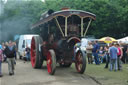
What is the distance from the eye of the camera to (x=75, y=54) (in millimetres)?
10727

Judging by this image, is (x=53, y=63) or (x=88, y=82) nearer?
(x=88, y=82)

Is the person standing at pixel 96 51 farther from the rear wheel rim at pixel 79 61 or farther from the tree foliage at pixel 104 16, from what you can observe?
the tree foliage at pixel 104 16

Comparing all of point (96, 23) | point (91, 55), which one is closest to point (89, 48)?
point (91, 55)

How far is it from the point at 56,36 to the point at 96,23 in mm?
19753

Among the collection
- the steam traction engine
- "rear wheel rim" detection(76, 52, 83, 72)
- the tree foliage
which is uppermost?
the tree foliage

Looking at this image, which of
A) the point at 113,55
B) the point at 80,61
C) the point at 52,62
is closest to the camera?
the point at 52,62

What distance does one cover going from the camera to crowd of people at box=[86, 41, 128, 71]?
11102 millimetres

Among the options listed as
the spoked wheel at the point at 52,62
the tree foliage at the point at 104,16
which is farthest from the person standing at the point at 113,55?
the tree foliage at the point at 104,16

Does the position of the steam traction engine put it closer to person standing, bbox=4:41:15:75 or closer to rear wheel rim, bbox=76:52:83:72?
rear wheel rim, bbox=76:52:83:72

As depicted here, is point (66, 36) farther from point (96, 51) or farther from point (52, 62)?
point (96, 51)

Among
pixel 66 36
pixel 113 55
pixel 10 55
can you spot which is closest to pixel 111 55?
pixel 113 55

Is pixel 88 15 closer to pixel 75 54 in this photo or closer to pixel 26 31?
pixel 75 54

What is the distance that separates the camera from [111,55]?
1108 cm

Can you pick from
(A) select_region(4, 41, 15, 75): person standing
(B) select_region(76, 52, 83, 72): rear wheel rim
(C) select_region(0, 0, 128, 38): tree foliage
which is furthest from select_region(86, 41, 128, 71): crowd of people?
(C) select_region(0, 0, 128, 38): tree foliage
